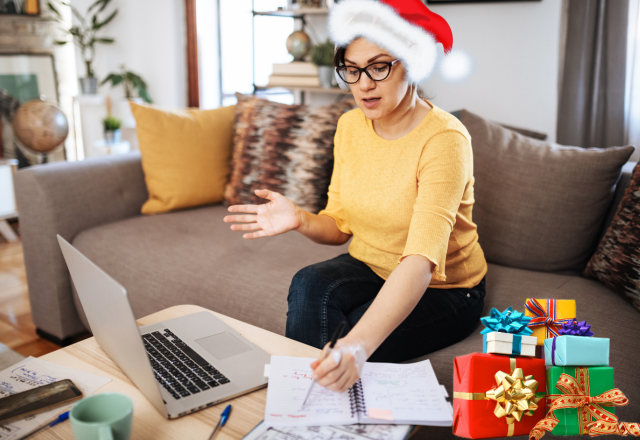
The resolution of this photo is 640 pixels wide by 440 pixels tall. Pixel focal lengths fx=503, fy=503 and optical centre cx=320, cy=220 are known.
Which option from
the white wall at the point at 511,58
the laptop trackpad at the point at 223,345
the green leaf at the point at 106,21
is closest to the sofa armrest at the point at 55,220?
the laptop trackpad at the point at 223,345

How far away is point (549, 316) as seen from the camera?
741 millimetres

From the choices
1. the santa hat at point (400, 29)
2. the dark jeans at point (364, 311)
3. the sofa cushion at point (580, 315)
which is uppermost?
the santa hat at point (400, 29)

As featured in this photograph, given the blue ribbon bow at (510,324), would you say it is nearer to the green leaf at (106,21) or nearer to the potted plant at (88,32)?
the potted plant at (88,32)

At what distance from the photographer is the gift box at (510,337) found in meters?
0.69

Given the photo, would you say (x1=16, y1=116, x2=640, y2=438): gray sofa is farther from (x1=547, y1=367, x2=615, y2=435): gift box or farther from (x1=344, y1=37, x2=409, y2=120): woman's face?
(x1=344, y1=37, x2=409, y2=120): woman's face

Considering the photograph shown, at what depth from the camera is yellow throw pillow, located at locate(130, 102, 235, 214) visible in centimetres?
200

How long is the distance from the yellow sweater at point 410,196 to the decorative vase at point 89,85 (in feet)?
9.66

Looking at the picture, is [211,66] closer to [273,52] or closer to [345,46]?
[273,52]

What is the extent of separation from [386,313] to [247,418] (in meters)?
0.28

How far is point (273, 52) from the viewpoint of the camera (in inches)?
134

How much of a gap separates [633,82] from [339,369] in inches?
70.0

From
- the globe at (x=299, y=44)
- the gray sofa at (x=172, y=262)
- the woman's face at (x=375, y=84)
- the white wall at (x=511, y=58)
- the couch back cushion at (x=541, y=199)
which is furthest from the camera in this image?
the globe at (x=299, y=44)

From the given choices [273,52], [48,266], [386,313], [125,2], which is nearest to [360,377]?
[386,313]

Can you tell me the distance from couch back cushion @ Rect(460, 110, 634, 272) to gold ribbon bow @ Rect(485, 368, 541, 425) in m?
0.92
